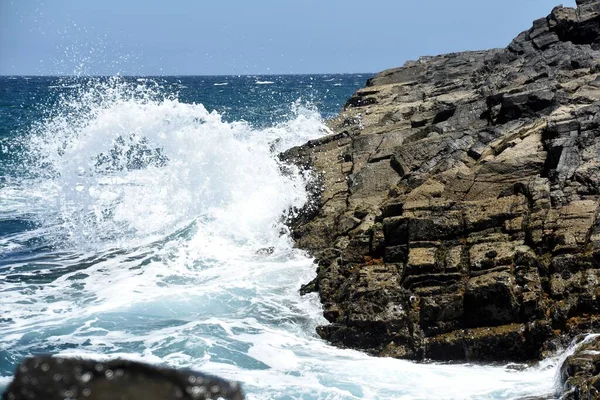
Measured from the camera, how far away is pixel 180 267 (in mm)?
15008

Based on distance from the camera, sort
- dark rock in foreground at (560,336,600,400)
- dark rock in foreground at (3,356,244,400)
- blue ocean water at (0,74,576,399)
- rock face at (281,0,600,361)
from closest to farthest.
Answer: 1. dark rock in foreground at (3,356,244,400)
2. dark rock in foreground at (560,336,600,400)
3. blue ocean water at (0,74,576,399)
4. rock face at (281,0,600,361)

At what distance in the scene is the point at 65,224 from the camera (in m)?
19.0

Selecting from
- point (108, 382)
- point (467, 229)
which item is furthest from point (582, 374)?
point (108, 382)

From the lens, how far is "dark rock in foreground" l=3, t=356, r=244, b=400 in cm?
202

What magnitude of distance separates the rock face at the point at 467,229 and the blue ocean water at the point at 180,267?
467 mm

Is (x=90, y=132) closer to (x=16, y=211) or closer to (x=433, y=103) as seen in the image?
(x=16, y=211)

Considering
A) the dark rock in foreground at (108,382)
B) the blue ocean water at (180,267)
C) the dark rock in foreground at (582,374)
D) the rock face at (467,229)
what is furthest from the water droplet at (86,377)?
the rock face at (467,229)

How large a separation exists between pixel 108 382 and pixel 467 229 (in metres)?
9.64

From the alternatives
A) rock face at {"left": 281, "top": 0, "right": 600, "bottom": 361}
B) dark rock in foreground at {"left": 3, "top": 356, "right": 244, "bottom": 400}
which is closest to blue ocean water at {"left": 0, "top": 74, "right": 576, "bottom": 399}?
rock face at {"left": 281, "top": 0, "right": 600, "bottom": 361}

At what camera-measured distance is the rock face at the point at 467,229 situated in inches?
382

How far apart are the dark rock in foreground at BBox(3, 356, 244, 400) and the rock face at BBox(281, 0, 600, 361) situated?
8.09m

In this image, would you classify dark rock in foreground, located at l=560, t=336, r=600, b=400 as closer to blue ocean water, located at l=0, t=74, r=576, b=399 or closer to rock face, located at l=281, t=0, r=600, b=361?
blue ocean water, located at l=0, t=74, r=576, b=399

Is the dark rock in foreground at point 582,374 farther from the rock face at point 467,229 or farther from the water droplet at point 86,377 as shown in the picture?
the water droplet at point 86,377

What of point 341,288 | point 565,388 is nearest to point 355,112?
point 341,288
